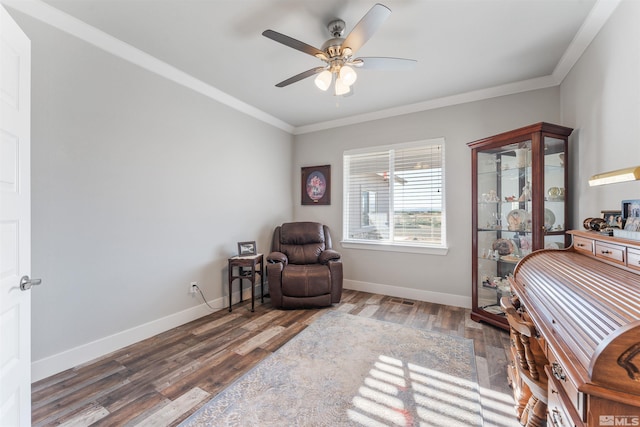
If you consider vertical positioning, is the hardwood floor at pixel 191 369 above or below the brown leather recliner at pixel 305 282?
below

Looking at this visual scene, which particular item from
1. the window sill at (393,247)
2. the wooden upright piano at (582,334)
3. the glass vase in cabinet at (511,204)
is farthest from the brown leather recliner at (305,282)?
the wooden upright piano at (582,334)

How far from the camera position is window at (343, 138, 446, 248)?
3482 millimetres

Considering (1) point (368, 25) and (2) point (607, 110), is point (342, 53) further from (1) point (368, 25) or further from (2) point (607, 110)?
(2) point (607, 110)

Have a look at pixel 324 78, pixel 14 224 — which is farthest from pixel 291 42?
pixel 14 224

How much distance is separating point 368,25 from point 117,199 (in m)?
2.46

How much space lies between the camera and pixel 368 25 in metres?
1.61

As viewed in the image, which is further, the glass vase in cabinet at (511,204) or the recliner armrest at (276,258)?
the recliner armrest at (276,258)

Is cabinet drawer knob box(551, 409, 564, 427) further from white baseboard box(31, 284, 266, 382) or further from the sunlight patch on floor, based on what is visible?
white baseboard box(31, 284, 266, 382)

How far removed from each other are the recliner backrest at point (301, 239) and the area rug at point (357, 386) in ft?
4.57

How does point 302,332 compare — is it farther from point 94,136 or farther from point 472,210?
point 94,136

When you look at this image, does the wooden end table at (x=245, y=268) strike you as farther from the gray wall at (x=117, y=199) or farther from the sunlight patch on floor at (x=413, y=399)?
the sunlight patch on floor at (x=413, y=399)

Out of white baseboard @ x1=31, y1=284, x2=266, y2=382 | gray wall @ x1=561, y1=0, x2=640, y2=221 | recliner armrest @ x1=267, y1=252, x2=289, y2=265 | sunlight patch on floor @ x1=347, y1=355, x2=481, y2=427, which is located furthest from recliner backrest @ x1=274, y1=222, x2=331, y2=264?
gray wall @ x1=561, y1=0, x2=640, y2=221

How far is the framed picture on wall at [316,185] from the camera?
4.23m

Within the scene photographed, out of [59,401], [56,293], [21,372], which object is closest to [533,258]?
[21,372]
